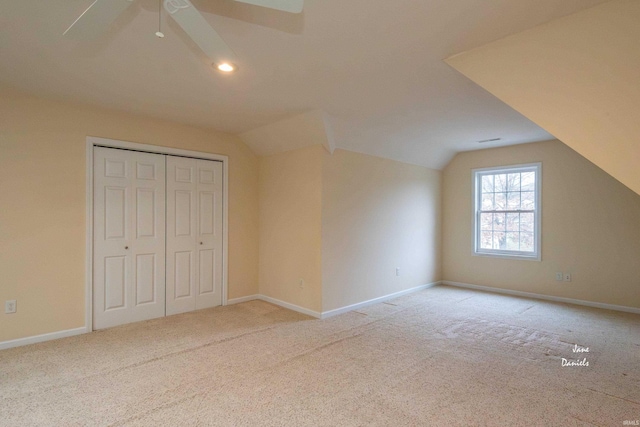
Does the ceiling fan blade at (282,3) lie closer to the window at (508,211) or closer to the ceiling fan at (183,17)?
the ceiling fan at (183,17)

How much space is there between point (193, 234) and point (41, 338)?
71.0 inches

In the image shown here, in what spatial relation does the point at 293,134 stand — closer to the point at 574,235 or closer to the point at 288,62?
the point at 288,62

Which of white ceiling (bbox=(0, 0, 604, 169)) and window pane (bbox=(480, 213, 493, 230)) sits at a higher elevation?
white ceiling (bbox=(0, 0, 604, 169))

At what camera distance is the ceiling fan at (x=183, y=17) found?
139 centimetres

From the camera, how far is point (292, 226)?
4363mm

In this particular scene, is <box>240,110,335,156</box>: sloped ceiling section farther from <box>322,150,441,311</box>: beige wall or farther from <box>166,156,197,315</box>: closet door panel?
<box>166,156,197,315</box>: closet door panel

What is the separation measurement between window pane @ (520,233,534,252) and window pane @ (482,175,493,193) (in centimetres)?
90

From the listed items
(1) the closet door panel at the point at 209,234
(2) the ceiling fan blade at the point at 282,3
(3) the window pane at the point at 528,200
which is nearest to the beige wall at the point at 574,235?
(3) the window pane at the point at 528,200

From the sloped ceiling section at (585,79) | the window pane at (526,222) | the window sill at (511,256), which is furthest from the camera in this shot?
the window pane at (526,222)

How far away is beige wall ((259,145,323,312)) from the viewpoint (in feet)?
13.3

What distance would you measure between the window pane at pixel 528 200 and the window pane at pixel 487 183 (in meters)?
0.52

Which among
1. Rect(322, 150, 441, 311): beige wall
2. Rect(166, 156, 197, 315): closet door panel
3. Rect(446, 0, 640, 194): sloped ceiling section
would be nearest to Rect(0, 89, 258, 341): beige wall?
Rect(166, 156, 197, 315): closet door panel

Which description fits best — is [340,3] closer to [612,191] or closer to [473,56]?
[473,56]

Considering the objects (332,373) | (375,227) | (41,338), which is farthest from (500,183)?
(41,338)
